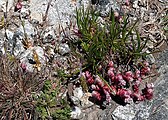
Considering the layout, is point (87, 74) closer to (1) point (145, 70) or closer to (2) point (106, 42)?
(2) point (106, 42)

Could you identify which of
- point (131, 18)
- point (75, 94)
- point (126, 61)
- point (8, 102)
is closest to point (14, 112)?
point (8, 102)

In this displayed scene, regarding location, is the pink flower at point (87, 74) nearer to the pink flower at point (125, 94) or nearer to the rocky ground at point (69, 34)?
the rocky ground at point (69, 34)

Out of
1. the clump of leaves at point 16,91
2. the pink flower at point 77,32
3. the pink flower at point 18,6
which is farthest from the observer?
the pink flower at point 18,6

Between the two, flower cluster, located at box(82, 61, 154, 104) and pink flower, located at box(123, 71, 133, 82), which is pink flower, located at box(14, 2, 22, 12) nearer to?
flower cluster, located at box(82, 61, 154, 104)

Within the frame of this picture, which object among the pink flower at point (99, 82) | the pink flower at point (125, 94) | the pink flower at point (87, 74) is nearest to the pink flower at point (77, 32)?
the pink flower at point (87, 74)

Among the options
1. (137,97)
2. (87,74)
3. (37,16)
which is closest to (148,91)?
(137,97)

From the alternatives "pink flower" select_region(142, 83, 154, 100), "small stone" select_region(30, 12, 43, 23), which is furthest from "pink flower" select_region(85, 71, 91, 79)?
"small stone" select_region(30, 12, 43, 23)
